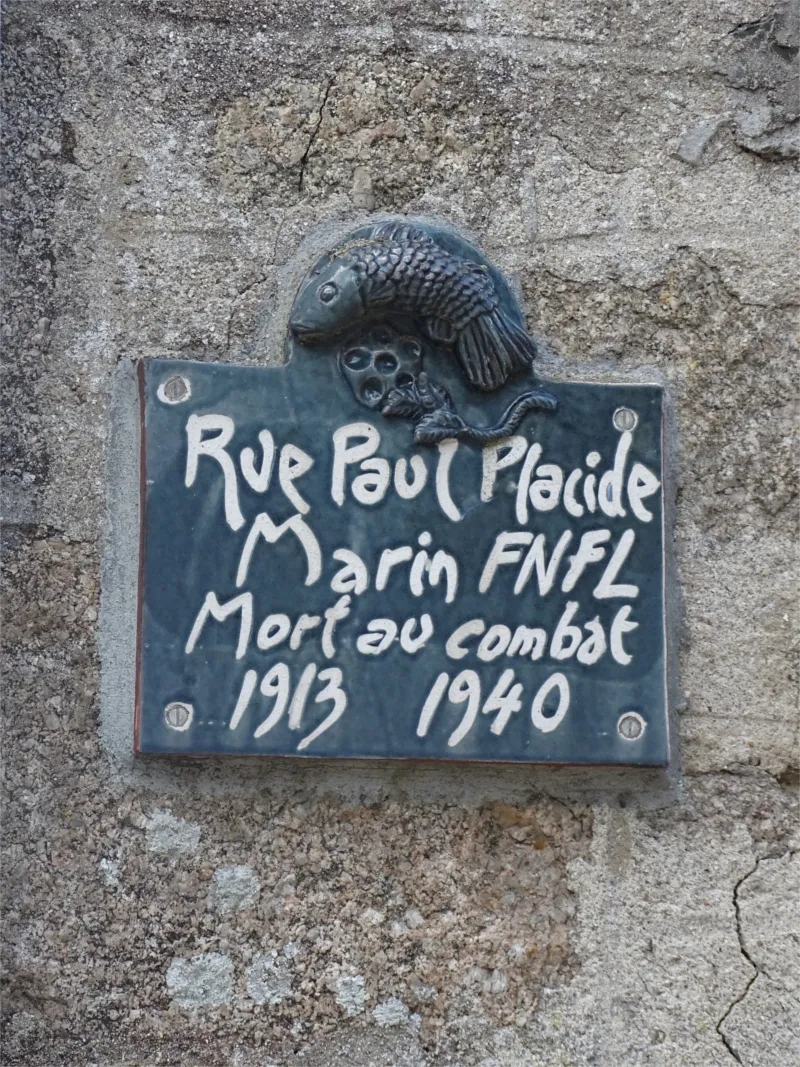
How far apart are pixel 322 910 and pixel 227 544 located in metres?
0.35

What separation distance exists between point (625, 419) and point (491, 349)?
150mm

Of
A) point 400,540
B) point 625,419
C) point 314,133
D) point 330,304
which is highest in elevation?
point 314,133

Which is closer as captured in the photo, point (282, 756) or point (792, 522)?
point (282, 756)

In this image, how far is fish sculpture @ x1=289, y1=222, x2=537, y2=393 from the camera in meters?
1.11

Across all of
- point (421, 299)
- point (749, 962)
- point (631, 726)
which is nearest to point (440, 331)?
point (421, 299)

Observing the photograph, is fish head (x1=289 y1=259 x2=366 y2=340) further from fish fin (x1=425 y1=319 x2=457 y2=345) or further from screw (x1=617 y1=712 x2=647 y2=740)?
screw (x1=617 y1=712 x2=647 y2=740)

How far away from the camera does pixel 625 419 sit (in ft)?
3.76

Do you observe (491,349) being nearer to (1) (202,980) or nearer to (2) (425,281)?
(2) (425,281)

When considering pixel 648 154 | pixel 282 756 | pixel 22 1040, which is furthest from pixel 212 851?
pixel 648 154

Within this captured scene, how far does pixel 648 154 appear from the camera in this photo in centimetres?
120

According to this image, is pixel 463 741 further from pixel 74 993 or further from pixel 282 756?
pixel 74 993

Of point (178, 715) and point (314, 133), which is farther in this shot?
point (314, 133)

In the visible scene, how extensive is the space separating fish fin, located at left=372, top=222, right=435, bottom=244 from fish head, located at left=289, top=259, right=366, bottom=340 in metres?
0.05

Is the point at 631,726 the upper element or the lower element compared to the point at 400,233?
lower
